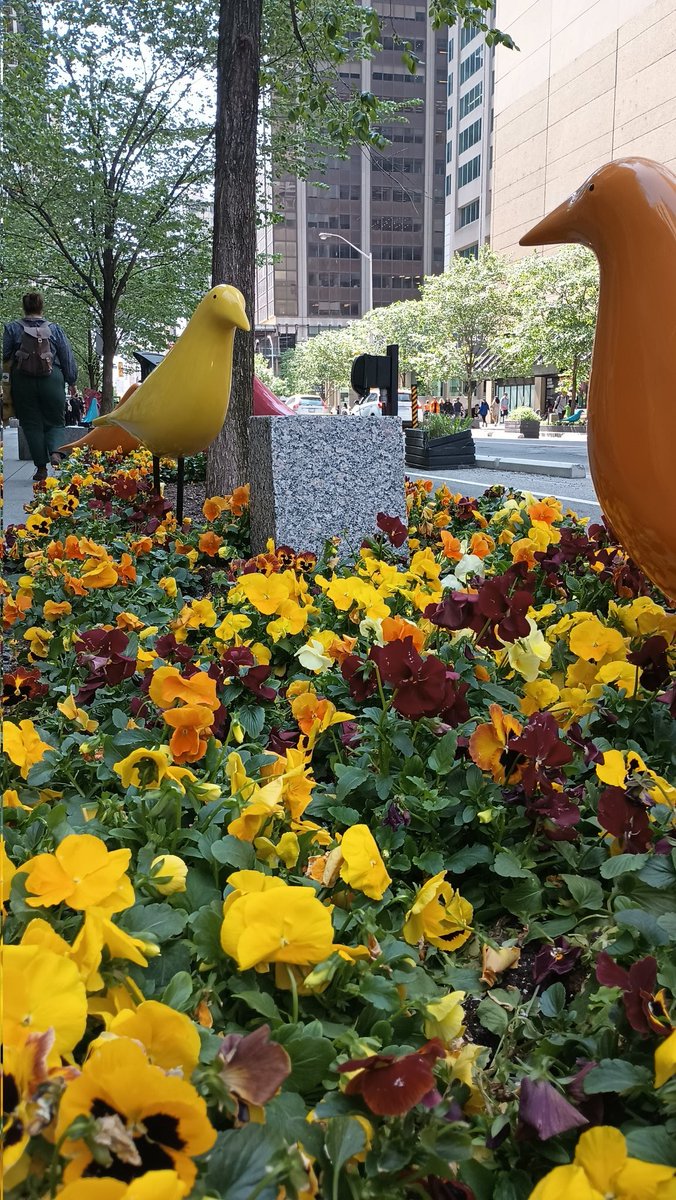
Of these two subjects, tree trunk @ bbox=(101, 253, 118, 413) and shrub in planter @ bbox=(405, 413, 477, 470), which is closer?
shrub in planter @ bbox=(405, 413, 477, 470)

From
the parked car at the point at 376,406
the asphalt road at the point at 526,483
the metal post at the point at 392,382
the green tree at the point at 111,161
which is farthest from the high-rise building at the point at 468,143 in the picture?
the metal post at the point at 392,382

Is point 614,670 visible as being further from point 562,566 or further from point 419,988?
point 562,566

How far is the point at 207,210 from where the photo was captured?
17891 millimetres

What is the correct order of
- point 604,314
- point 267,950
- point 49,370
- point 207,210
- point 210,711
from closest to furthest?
point 267,950 → point 210,711 → point 604,314 → point 49,370 → point 207,210

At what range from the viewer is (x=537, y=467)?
540 inches

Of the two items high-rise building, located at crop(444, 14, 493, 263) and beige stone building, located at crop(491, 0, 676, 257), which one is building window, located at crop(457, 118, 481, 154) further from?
beige stone building, located at crop(491, 0, 676, 257)

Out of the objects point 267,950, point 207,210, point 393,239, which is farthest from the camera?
point 393,239

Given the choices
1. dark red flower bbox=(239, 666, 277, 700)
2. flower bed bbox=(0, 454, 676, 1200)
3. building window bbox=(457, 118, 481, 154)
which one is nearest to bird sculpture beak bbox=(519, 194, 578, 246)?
flower bed bbox=(0, 454, 676, 1200)

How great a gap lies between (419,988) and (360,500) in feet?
11.8

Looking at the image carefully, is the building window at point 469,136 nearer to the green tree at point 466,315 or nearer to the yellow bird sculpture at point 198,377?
the green tree at point 466,315

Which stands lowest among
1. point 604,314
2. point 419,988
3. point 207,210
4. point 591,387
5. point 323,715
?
point 419,988

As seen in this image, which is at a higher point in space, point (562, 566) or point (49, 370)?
point (49, 370)

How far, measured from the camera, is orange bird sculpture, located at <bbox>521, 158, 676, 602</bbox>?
166 centimetres

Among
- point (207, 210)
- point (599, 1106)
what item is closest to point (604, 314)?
point (599, 1106)
